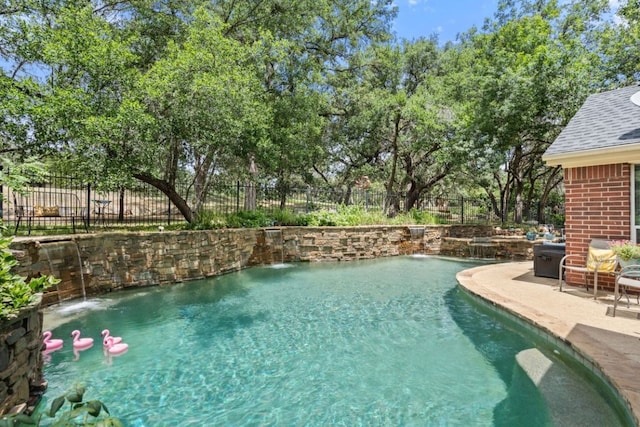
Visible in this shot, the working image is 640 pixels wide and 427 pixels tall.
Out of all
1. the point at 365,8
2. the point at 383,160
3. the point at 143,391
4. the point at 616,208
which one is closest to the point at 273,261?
the point at 143,391

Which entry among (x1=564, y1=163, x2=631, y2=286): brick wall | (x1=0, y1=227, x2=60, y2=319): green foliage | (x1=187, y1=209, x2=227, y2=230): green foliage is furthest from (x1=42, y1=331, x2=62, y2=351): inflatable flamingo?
(x1=564, y1=163, x2=631, y2=286): brick wall

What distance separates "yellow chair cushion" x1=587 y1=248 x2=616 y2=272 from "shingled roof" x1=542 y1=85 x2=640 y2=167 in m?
1.45

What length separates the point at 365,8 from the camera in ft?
56.4

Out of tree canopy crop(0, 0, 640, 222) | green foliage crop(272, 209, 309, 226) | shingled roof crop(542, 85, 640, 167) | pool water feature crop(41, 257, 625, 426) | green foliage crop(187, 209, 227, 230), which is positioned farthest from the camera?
green foliage crop(272, 209, 309, 226)

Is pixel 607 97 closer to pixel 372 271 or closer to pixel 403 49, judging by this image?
pixel 372 271

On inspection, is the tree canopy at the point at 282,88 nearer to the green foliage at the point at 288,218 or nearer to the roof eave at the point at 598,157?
the green foliage at the point at 288,218

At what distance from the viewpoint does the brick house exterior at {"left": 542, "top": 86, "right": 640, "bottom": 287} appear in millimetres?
5262

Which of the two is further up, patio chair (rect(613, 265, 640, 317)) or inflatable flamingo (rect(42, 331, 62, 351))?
patio chair (rect(613, 265, 640, 317))

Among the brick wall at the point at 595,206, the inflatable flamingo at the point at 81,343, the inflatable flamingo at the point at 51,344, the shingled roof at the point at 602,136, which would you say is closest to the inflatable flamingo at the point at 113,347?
the inflatable flamingo at the point at 81,343

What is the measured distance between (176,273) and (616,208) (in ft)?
28.4

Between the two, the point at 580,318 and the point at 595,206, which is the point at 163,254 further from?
the point at 595,206

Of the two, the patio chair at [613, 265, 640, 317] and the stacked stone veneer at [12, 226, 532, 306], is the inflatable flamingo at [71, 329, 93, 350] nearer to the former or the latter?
the stacked stone veneer at [12, 226, 532, 306]

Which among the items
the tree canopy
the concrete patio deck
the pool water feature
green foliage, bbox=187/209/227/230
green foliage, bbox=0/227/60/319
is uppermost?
the tree canopy

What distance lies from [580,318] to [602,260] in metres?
1.44
